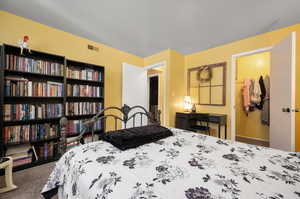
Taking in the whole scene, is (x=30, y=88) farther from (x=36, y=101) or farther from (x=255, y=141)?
(x=255, y=141)

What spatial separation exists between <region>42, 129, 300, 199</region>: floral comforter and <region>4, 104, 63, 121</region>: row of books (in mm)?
1414

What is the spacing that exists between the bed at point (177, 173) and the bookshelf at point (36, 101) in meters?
1.32

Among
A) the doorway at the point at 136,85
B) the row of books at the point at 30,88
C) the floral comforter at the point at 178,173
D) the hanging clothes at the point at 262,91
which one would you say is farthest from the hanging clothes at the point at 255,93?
the row of books at the point at 30,88

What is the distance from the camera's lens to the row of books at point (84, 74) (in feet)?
7.36

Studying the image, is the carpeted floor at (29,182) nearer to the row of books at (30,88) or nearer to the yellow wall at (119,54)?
the row of books at (30,88)

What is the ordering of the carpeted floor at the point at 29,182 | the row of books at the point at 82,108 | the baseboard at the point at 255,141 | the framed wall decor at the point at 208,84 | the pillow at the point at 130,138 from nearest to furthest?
the pillow at the point at 130,138 → the carpeted floor at the point at 29,182 → the row of books at the point at 82,108 → the framed wall decor at the point at 208,84 → the baseboard at the point at 255,141

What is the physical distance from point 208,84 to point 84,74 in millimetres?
2934

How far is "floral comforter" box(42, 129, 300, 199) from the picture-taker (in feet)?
1.68

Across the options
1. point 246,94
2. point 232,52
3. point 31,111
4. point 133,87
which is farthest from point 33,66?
point 246,94

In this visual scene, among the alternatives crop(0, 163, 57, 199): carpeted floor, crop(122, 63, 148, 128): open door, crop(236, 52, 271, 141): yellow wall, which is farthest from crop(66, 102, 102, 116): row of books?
crop(236, 52, 271, 141): yellow wall

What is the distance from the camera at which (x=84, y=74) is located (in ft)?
7.77

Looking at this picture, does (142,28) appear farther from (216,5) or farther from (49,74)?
(49,74)

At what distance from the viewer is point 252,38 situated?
7.88 ft

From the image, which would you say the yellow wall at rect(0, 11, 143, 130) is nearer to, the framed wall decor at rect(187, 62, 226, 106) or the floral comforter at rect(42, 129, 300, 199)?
the framed wall decor at rect(187, 62, 226, 106)
